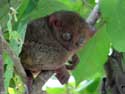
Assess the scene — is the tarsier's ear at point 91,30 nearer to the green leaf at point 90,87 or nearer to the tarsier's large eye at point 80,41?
the tarsier's large eye at point 80,41

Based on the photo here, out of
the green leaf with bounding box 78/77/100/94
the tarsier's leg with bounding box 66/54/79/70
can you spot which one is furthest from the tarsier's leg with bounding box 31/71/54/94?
the green leaf with bounding box 78/77/100/94

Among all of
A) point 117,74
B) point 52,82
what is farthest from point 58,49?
point 52,82

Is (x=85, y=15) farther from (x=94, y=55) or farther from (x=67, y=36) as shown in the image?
(x=67, y=36)

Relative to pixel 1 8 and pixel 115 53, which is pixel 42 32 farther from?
pixel 115 53

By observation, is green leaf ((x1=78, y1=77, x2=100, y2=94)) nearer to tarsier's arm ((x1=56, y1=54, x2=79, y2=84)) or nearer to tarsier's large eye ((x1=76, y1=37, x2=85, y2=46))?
tarsier's arm ((x1=56, y1=54, x2=79, y2=84))

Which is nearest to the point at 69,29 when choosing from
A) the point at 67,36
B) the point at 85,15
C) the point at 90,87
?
the point at 67,36

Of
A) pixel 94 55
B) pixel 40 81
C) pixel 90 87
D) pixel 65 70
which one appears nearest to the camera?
pixel 40 81
